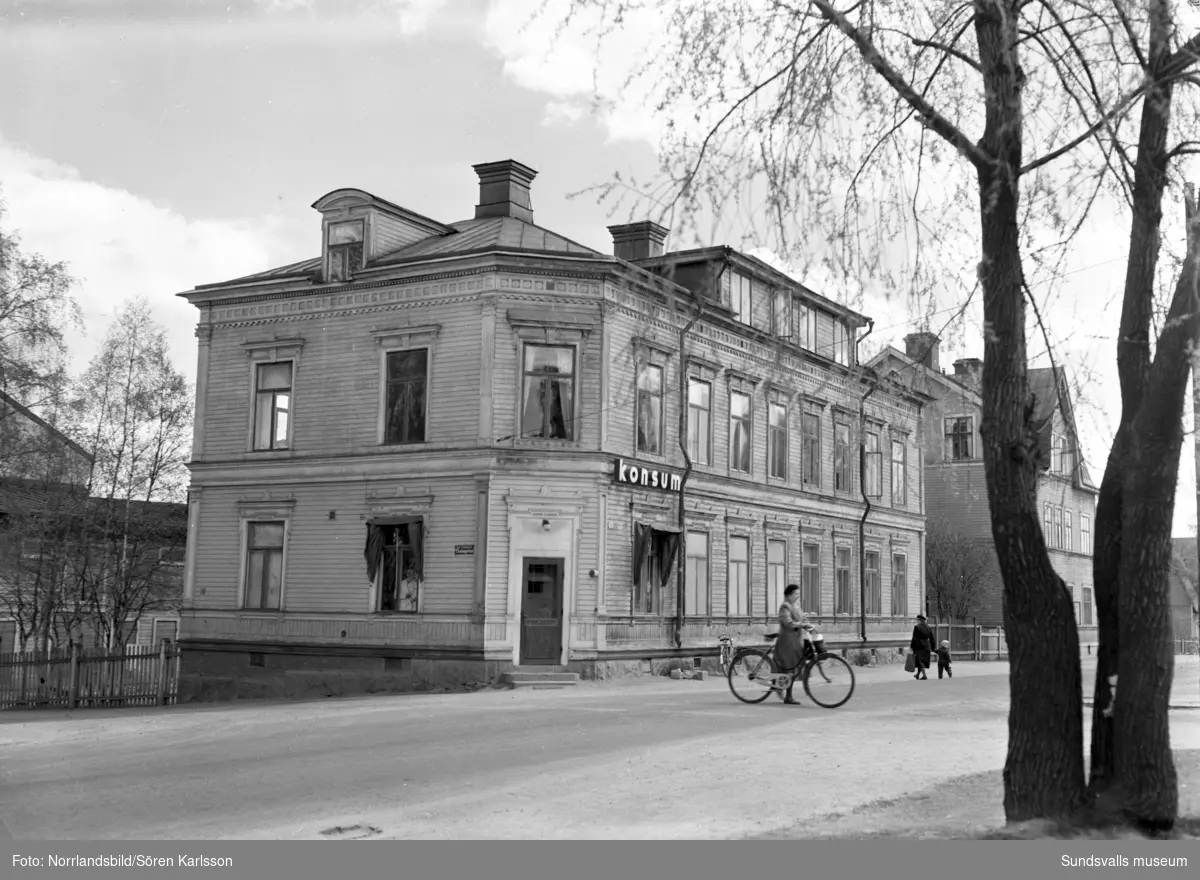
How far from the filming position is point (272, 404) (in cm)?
2903

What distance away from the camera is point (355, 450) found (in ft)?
90.0

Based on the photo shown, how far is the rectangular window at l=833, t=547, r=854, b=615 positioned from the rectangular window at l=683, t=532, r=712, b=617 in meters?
7.16

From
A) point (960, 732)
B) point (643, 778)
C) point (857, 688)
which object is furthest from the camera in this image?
point (857, 688)

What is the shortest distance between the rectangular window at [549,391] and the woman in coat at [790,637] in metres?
9.19

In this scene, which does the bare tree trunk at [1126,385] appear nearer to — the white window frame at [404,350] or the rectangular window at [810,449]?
the white window frame at [404,350]

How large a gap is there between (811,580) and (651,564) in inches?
326

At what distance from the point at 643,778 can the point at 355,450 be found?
59.8 ft

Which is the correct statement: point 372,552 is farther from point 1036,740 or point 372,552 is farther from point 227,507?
point 1036,740

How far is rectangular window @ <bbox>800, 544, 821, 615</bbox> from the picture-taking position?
3441 centimetres

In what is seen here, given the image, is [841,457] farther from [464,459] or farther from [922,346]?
[922,346]

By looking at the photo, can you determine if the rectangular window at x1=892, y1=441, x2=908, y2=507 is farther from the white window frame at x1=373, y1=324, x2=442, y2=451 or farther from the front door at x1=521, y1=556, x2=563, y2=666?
the white window frame at x1=373, y1=324, x2=442, y2=451

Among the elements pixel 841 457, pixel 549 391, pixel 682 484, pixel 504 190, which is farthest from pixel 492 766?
pixel 841 457

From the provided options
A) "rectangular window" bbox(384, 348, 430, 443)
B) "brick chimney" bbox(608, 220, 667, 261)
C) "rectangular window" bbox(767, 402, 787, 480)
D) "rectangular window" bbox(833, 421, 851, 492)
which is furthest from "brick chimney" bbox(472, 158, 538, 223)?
"rectangular window" bbox(833, 421, 851, 492)

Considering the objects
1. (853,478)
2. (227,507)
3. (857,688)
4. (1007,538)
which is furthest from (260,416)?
(1007,538)
